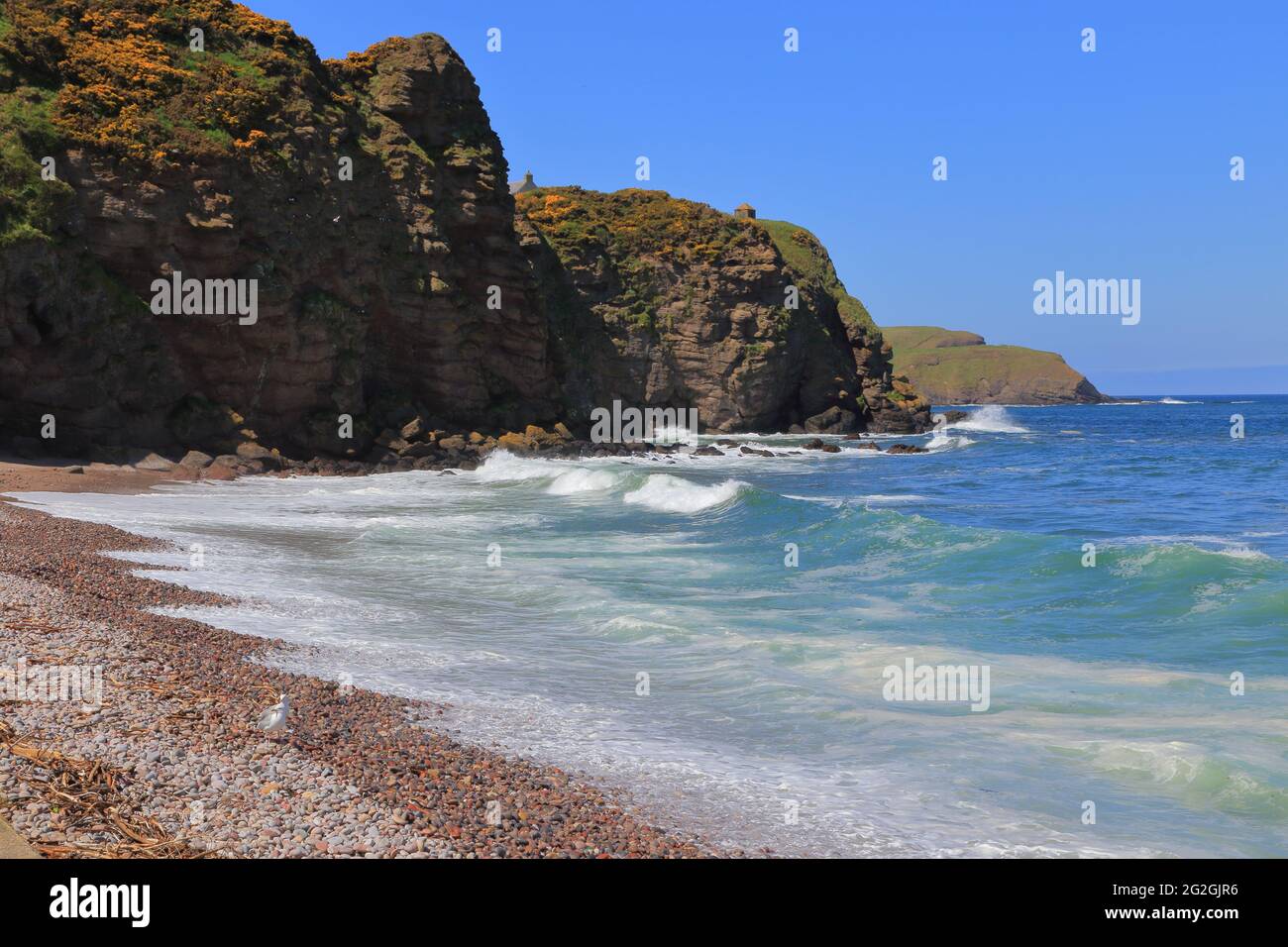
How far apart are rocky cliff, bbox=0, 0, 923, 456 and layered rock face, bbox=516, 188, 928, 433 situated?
43.2 feet

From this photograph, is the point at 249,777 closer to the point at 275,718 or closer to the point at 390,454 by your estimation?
the point at 275,718

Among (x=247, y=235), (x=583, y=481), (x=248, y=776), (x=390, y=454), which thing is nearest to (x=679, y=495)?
(x=583, y=481)

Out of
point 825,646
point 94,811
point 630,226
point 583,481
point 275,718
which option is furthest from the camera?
point 630,226

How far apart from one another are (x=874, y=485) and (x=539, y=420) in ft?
61.5

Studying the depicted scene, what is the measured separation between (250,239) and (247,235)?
0.70 feet

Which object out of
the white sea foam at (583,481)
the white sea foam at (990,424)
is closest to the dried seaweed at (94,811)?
the white sea foam at (583,481)

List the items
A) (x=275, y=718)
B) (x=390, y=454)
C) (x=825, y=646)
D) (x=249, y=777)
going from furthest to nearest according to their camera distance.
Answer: (x=390, y=454) → (x=825, y=646) → (x=275, y=718) → (x=249, y=777)

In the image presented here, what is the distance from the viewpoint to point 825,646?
1156 centimetres

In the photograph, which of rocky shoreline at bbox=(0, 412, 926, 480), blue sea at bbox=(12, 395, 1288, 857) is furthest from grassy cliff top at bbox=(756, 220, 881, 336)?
blue sea at bbox=(12, 395, 1288, 857)

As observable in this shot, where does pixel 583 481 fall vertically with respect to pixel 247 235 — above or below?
below

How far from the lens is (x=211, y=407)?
115 ft

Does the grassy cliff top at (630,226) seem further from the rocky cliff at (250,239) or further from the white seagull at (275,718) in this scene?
the white seagull at (275,718)

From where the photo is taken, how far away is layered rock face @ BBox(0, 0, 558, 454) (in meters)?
30.8

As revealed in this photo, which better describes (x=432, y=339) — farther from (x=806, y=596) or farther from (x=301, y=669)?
(x=301, y=669)
